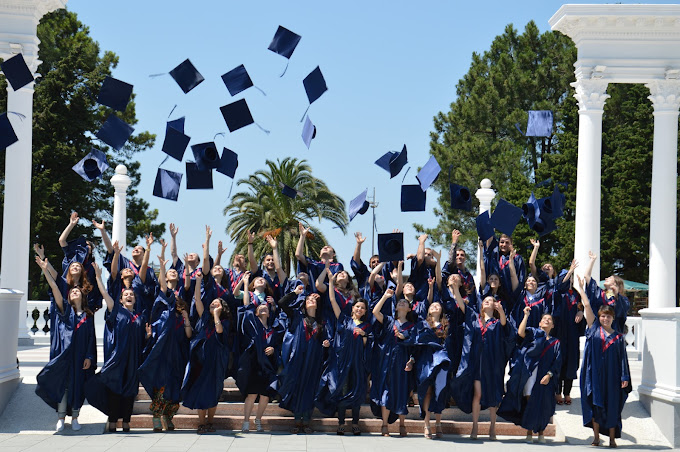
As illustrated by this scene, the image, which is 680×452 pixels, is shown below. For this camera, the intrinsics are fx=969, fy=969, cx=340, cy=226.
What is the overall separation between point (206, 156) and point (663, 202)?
9.28m

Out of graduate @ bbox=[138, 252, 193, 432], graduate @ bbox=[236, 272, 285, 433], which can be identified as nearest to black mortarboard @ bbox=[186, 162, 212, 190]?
graduate @ bbox=[138, 252, 193, 432]

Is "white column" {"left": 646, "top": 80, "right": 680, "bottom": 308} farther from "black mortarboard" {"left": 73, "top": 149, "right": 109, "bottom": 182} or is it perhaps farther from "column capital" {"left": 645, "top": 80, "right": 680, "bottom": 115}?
"black mortarboard" {"left": 73, "top": 149, "right": 109, "bottom": 182}

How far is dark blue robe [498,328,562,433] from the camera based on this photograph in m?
11.6

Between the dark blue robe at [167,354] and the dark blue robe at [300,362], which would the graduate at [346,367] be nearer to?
the dark blue robe at [300,362]

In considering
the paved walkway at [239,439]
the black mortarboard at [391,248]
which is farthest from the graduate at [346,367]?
the black mortarboard at [391,248]

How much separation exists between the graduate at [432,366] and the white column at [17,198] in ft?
30.1

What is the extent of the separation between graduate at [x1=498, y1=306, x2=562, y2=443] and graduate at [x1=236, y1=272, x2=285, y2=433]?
113 inches

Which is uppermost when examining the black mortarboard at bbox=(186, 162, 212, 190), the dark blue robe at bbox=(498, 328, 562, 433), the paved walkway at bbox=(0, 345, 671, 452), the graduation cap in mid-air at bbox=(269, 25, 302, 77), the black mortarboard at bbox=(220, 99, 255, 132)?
the graduation cap in mid-air at bbox=(269, 25, 302, 77)

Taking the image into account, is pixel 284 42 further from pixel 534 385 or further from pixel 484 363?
pixel 534 385

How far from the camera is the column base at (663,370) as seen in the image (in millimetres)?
11953

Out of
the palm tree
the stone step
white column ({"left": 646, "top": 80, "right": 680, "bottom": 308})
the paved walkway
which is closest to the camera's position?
the paved walkway

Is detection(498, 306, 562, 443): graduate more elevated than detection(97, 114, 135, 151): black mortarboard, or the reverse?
detection(97, 114, 135, 151): black mortarboard

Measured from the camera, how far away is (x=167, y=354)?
11.9m

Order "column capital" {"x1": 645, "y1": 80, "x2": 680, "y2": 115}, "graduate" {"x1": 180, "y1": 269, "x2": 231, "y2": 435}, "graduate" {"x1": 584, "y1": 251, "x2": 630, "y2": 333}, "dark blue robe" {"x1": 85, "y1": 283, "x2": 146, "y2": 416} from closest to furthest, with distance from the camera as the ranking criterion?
1. "dark blue robe" {"x1": 85, "y1": 283, "x2": 146, "y2": 416}
2. "graduate" {"x1": 180, "y1": 269, "x2": 231, "y2": 435}
3. "graduate" {"x1": 584, "y1": 251, "x2": 630, "y2": 333}
4. "column capital" {"x1": 645, "y1": 80, "x2": 680, "y2": 115}
